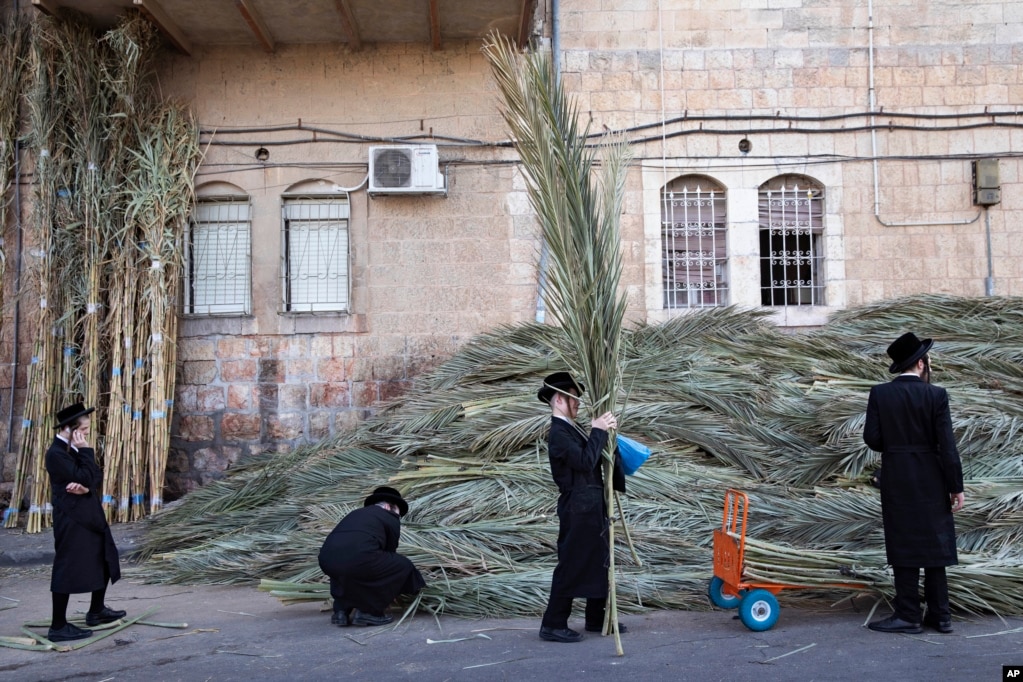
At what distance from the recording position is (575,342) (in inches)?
181

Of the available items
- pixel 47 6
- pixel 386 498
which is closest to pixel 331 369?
pixel 386 498

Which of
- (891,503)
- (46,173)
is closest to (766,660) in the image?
(891,503)

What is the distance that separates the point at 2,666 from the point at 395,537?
2.12m

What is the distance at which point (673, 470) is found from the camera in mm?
6641

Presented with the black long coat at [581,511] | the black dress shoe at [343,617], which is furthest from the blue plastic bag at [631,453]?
the black dress shoe at [343,617]

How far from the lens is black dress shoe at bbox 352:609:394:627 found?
206 inches

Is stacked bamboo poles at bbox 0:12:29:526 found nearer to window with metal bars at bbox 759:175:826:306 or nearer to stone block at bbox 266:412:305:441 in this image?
stone block at bbox 266:412:305:441

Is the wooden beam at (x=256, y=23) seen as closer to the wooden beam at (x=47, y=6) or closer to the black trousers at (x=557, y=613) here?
the wooden beam at (x=47, y=6)

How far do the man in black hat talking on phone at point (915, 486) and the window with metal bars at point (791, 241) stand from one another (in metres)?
4.88

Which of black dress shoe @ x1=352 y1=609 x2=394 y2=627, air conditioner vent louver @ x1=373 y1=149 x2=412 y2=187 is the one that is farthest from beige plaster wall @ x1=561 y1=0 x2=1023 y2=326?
black dress shoe @ x1=352 y1=609 x2=394 y2=627

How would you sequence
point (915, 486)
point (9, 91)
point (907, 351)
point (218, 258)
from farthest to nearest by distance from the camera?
point (218, 258)
point (9, 91)
point (907, 351)
point (915, 486)

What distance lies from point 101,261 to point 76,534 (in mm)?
Answer: 4145

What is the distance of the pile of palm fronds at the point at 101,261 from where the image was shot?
862cm

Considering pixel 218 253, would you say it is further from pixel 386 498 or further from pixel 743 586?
pixel 743 586
